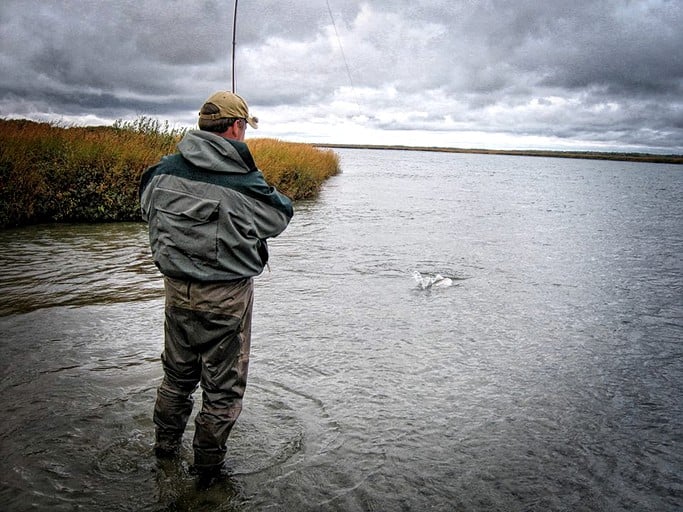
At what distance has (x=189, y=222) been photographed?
3.08 m

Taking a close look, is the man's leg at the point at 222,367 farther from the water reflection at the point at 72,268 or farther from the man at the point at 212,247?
the water reflection at the point at 72,268

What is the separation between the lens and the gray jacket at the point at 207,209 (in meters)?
3.05

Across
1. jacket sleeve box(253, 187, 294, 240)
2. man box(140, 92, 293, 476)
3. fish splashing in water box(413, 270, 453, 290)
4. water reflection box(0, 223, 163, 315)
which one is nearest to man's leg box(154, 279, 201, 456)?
man box(140, 92, 293, 476)

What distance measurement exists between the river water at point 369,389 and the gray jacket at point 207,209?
4.50 feet

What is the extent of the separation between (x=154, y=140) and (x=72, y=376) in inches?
528

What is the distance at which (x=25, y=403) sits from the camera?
4.36m

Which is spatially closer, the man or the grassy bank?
the man

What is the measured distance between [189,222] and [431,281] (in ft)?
21.8

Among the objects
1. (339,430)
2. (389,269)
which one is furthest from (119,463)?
(389,269)

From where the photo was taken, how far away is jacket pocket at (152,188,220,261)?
3.04 meters

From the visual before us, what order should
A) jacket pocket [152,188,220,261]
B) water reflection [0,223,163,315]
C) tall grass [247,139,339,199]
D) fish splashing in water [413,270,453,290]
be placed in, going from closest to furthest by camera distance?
jacket pocket [152,188,220,261]
water reflection [0,223,163,315]
fish splashing in water [413,270,453,290]
tall grass [247,139,339,199]

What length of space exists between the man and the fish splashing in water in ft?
20.1

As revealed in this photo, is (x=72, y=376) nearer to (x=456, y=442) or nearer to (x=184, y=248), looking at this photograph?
(x=184, y=248)

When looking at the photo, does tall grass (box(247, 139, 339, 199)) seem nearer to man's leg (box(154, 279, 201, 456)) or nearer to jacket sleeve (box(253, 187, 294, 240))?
man's leg (box(154, 279, 201, 456))
